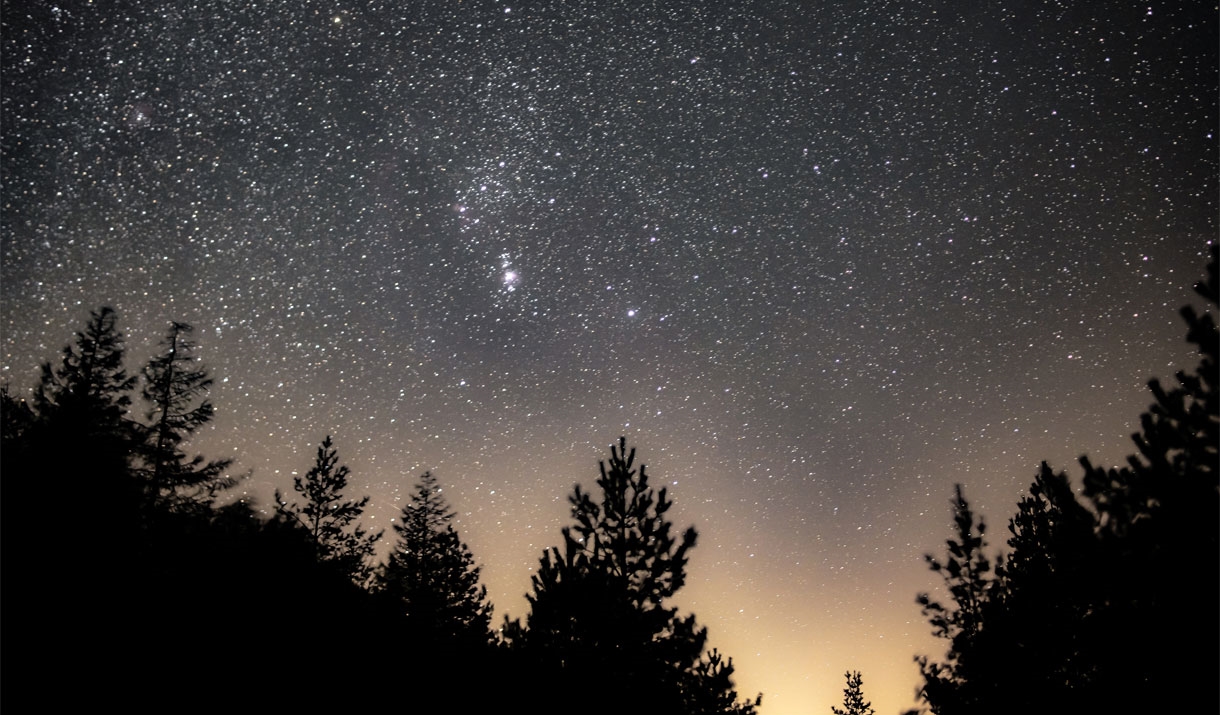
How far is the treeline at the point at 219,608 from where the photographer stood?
8.80 meters

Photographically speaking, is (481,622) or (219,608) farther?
(481,622)

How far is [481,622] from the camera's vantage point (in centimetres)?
2036

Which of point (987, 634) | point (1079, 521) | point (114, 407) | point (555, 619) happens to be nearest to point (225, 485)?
point (114, 407)

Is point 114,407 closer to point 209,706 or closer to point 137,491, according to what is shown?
point 137,491

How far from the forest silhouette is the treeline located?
0.05 m

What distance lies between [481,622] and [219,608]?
9.50 metres

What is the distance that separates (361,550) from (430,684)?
572 inches

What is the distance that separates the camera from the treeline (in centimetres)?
880

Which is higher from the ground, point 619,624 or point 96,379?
point 96,379

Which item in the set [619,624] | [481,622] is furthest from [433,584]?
[619,624]

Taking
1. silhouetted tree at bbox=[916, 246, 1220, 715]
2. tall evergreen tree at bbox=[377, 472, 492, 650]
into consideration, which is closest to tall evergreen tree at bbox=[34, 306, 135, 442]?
tall evergreen tree at bbox=[377, 472, 492, 650]

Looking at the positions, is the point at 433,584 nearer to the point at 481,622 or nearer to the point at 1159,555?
the point at 481,622

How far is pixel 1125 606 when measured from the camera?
7.15 meters

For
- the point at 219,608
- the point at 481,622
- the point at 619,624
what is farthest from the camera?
the point at 481,622
